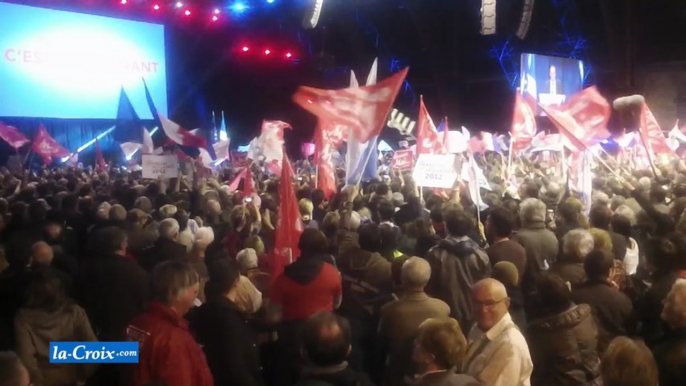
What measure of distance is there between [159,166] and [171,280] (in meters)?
7.34

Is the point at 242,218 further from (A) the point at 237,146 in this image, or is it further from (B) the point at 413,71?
(B) the point at 413,71

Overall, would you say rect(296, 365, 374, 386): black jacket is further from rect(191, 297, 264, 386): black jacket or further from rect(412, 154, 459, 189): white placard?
rect(412, 154, 459, 189): white placard

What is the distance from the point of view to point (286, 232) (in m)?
6.34

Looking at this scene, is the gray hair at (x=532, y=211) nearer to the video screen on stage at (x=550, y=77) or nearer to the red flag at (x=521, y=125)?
the red flag at (x=521, y=125)

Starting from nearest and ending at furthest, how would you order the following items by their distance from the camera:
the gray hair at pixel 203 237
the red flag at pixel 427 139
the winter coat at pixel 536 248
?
1. the gray hair at pixel 203 237
2. the winter coat at pixel 536 248
3. the red flag at pixel 427 139

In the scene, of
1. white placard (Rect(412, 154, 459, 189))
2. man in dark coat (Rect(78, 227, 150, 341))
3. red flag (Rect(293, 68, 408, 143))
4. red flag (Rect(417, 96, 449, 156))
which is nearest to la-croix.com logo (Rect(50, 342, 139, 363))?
man in dark coat (Rect(78, 227, 150, 341))

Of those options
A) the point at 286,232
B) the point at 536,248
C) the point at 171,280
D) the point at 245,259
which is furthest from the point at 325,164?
the point at 171,280

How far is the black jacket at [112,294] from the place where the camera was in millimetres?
5000

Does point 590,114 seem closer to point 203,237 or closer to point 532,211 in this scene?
point 532,211

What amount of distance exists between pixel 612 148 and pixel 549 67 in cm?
411

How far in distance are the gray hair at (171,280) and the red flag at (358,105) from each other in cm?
492

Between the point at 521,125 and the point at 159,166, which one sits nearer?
the point at 159,166

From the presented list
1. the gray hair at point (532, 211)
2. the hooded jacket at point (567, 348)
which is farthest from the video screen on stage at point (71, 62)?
the hooded jacket at point (567, 348)

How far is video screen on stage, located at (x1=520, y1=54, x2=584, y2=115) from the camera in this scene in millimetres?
24203
